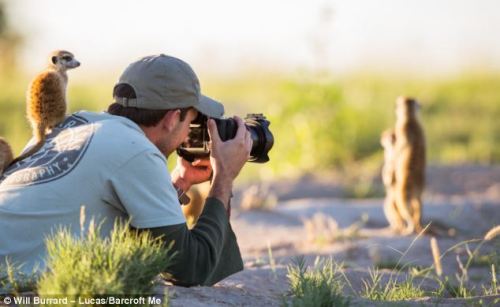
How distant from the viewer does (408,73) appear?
2319cm

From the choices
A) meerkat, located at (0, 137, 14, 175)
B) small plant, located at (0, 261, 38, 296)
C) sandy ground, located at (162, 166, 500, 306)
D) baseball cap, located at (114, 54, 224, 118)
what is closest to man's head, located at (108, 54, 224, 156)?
baseball cap, located at (114, 54, 224, 118)

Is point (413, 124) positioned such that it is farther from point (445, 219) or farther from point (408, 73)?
point (408, 73)

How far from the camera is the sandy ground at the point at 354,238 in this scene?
13.3 ft

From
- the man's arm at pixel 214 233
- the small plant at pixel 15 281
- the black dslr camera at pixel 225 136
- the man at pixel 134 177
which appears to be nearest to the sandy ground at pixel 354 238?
the man's arm at pixel 214 233

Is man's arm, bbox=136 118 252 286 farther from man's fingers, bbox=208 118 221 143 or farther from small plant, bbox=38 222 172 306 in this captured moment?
small plant, bbox=38 222 172 306

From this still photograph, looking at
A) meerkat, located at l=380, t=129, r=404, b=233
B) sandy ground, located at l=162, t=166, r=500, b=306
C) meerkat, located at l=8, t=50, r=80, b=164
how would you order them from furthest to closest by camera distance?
meerkat, located at l=380, t=129, r=404, b=233 → meerkat, located at l=8, t=50, r=80, b=164 → sandy ground, located at l=162, t=166, r=500, b=306

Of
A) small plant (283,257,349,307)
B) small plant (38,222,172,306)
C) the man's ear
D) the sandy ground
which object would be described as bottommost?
the sandy ground

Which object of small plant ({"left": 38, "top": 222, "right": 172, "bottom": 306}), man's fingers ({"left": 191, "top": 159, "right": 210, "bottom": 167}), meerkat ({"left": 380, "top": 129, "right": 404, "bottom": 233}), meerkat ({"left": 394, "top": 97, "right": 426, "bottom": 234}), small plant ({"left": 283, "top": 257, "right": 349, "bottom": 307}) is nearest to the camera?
small plant ({"left": 38, "top": 222, "right": 172, "bottom": 306})

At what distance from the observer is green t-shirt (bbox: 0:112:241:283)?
3.47 m

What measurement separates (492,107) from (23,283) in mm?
15511

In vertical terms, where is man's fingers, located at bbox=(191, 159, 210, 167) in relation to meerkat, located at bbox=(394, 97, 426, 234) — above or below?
above

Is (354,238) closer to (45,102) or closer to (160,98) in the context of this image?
(45,102)

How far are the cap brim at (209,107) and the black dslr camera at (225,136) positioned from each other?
32 mm

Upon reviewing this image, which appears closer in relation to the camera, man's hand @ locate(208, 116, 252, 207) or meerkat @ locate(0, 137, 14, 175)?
man's hand @ locate(208, 116, 252, 207)
